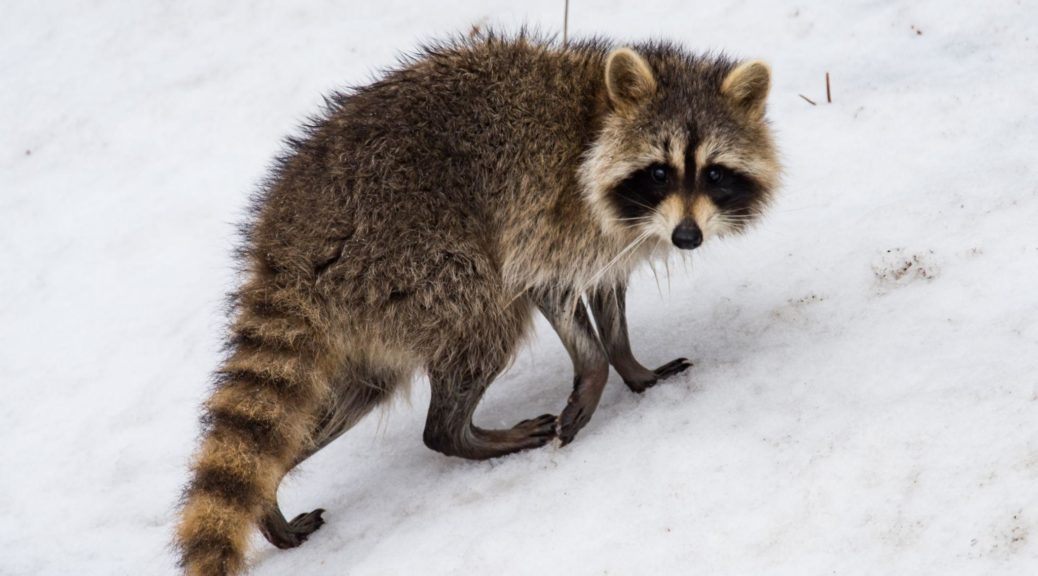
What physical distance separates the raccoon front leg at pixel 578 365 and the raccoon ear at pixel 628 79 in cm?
81

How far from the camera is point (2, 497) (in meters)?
5.13

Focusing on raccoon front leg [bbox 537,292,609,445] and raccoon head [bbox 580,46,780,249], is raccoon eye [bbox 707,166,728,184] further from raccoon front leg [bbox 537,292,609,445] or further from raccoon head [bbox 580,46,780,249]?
raccoon front leg [bbox 537,292,609,445]

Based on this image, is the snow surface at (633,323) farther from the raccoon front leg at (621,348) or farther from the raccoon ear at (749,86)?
the raccoon ear at (749,86)

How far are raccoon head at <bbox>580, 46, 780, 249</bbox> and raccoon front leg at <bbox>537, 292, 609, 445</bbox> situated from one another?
41 cm

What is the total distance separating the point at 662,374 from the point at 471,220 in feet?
A: 3.58

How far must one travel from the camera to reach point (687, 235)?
4.17m

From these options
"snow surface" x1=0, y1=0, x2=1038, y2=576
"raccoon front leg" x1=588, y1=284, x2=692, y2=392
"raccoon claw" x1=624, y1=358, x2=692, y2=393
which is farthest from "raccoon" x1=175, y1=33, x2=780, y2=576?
"snow surface" x1=0, y1=0, x2=1038, y2=576

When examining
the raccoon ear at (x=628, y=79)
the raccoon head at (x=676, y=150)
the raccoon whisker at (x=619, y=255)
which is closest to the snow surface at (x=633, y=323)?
the raccoon whisker at (x=619, y=255)

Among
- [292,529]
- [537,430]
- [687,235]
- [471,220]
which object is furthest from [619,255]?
[292,529]

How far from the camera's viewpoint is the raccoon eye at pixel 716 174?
14.4ft

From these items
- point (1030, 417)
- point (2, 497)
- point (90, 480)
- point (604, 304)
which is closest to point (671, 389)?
point (604, 304)

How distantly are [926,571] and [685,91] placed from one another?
2.08 meters

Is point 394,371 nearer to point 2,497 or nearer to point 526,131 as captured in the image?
point 526,131

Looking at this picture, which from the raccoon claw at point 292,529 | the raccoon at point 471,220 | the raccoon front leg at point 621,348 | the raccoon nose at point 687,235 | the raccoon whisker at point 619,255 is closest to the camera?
the raccoon nose at point 687,235
